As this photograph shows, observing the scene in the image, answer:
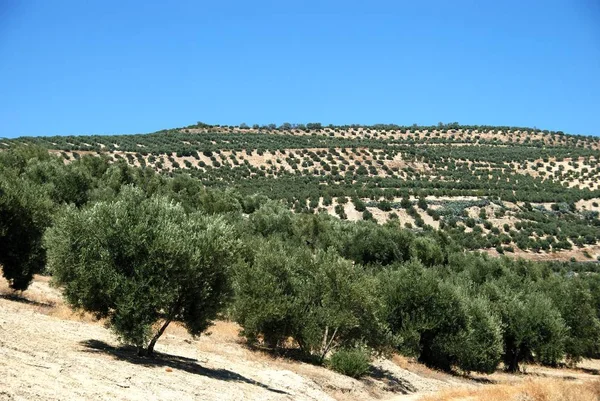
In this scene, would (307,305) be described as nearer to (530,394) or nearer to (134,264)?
(530,394)

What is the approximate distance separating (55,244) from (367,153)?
302ft

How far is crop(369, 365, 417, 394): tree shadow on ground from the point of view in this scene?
27.4 meters

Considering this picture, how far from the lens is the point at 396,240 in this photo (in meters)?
49.8

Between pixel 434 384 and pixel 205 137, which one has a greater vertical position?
pixel 205 137

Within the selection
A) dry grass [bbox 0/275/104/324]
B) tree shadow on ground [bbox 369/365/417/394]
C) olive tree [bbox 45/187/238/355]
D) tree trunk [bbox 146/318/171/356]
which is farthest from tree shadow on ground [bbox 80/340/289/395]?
tree shadow on ground [bbox 369/365/417/394]

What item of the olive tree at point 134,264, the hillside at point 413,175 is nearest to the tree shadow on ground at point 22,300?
the olive tree at point 134,264

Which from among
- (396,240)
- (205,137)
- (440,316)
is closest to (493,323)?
(440,316)

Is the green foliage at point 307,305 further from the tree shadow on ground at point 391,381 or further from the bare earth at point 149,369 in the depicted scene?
the bare earth at point 149,369

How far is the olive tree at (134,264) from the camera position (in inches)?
695

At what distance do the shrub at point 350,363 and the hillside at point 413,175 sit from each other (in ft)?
150

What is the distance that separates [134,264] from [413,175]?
3345 inches

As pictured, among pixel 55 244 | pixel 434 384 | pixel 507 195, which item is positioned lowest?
pixel 434 384

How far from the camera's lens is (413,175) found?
99.2 metres

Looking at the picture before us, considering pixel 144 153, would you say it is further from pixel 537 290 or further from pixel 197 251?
pixel 197 251
